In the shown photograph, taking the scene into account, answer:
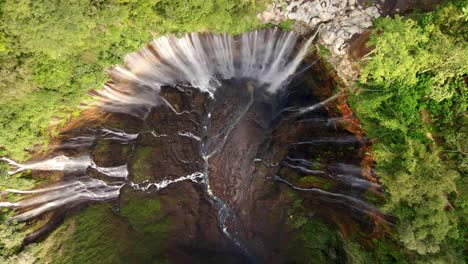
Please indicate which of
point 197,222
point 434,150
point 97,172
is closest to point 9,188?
point 97,172

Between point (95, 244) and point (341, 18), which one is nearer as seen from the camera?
point (341, 18)

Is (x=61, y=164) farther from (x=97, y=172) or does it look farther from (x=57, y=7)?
(x=57, y=7)

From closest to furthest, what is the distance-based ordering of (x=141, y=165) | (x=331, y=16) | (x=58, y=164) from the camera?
(x=331, y=16), (x=58, y=164), (x=141, y=165)

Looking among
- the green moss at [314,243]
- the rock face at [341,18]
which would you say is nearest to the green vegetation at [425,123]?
the rock face at [341,18]

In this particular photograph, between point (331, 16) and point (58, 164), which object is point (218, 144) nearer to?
point (58, 164)

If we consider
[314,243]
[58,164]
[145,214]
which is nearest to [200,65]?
[145,214]

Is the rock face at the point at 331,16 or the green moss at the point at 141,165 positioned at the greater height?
the rock face at the point at 331,16

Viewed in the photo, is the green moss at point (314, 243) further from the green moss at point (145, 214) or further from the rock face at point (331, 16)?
the rock face at point (331, 16)
